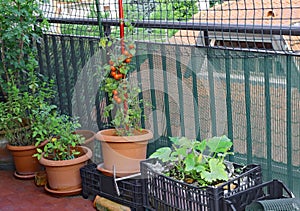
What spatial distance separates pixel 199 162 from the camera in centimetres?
271

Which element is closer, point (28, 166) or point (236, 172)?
point (236, 172)

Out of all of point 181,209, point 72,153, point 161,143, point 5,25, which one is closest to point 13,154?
point 72,153

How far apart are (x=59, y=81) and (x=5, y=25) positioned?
62 cm

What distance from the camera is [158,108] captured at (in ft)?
11.3

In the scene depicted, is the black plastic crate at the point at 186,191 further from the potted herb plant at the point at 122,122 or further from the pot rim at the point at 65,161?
the pot rim at the point at 65,161

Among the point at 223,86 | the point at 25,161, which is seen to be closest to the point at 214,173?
the point at 223,86

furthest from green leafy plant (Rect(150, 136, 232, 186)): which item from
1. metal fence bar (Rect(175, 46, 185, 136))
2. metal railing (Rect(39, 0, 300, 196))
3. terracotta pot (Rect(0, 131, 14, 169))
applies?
terracotta pot (Rect(0, 131, 14, 169))

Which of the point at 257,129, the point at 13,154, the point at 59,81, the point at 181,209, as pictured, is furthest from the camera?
the point at 59,81

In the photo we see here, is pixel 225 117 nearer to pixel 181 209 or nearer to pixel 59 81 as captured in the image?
pixel 181 209

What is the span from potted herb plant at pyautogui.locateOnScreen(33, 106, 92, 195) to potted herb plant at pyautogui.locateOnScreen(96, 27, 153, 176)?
28 cm

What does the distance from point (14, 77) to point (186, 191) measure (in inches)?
86.3

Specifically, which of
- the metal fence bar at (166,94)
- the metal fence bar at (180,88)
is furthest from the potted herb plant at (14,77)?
the metal fence bar at (180,88)

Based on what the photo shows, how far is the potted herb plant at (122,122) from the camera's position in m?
3.23

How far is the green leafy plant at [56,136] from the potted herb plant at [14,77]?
0.14 m
